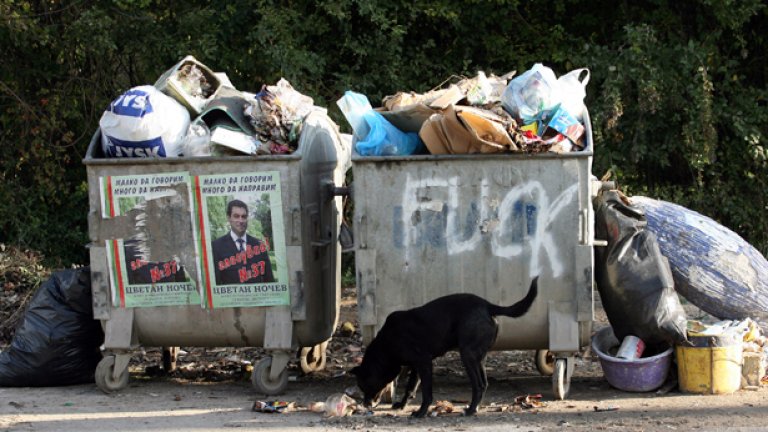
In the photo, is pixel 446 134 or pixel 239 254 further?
pixel 239 254

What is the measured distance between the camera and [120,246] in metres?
6.03

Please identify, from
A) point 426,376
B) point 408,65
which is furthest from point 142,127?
point 408,65

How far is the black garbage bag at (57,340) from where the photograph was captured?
20.7 ft

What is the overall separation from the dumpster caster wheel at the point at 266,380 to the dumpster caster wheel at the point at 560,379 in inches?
59.7

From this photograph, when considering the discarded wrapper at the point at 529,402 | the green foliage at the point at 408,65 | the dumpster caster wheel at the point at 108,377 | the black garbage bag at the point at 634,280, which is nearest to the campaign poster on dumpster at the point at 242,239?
the dumpster caster wheel at the point at 108,377

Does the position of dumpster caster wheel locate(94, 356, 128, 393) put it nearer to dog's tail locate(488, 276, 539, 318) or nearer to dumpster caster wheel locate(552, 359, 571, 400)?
dog's tail locate(488, 276, 539, 318)

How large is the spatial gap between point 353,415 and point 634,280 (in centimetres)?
176

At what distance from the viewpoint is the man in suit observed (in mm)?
5930

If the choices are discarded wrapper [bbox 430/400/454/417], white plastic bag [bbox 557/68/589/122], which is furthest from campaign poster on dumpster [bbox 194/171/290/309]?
white plastic bag [bbox 557/68/589/122]

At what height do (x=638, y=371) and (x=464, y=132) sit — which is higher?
(x=464, y=132)

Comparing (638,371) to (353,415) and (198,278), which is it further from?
(198,278)

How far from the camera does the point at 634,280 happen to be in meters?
5.98

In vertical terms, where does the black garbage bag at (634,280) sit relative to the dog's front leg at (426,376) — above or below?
above

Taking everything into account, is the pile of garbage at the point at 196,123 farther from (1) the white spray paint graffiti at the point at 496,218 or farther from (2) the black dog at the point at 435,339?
(2) the black dog at the point at 435,339
